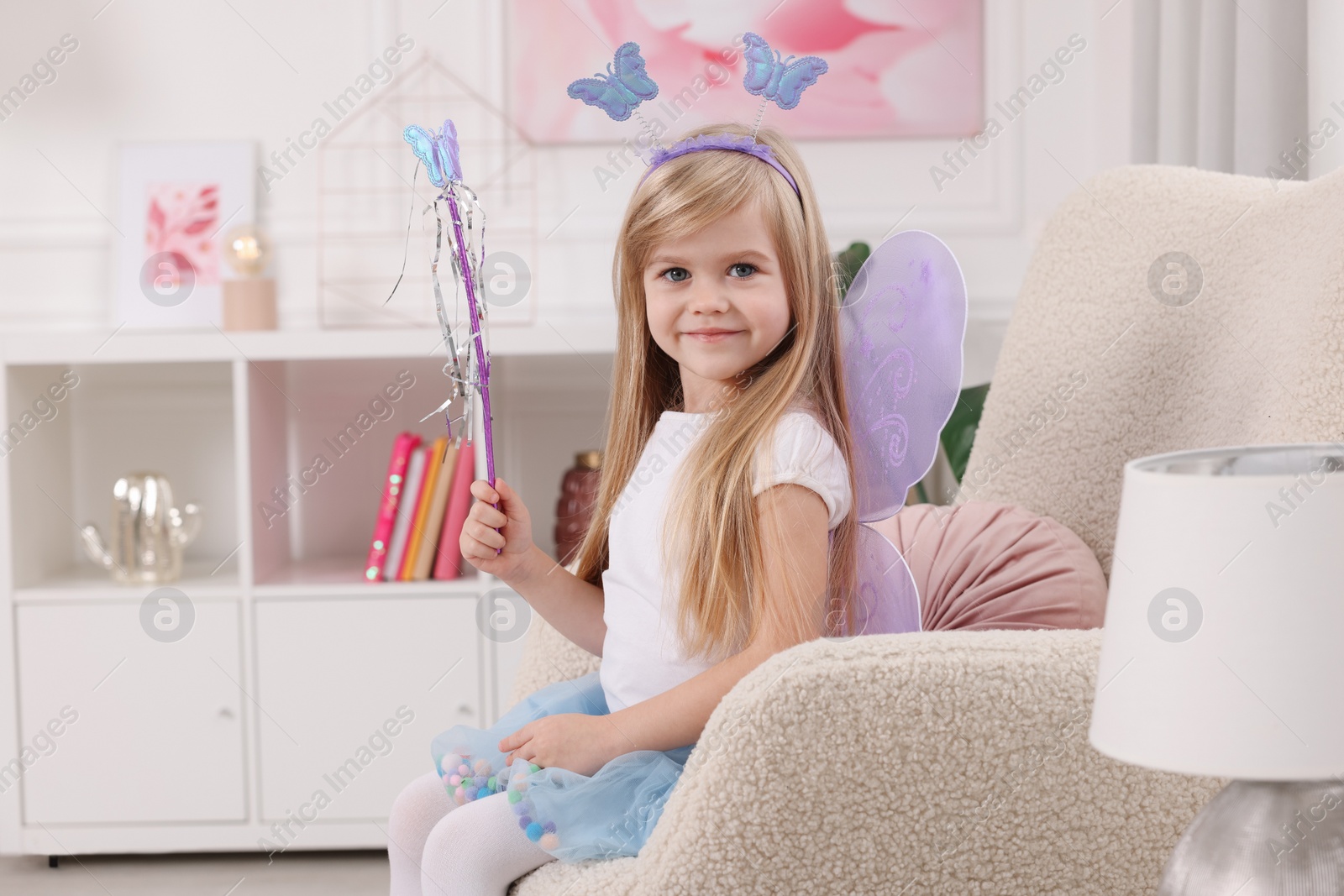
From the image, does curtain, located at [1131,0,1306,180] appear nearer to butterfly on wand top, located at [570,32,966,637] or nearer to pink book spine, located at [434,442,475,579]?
butterfly on wand top, located at [570,32,966,637]

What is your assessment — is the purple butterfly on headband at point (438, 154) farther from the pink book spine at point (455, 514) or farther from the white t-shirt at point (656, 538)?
the pink book spine at point (455, 514)

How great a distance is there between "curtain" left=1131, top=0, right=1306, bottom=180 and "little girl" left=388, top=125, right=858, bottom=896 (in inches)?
33.3

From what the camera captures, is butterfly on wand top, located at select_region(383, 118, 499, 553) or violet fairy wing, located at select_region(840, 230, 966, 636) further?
violet fairy wing, located at select_region(840, 230, 966, 636)

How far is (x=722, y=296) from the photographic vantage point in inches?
40.7

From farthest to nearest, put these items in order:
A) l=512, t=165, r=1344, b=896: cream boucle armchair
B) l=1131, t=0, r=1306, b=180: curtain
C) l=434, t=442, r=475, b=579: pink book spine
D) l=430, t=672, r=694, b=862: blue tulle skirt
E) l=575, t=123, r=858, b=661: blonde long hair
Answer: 1. l=434, t=442, r=475, b=579: pink book spine
2. l=1131, t=0, r=1306, b=180: curtain
3. l=575, t=123, r=858, b=661: blonde long hair
4. l=430, t=672, r=694, b=862: blue tulle skirt
5. l=512, t=165, r=1344, b=896: cream boucle armchair

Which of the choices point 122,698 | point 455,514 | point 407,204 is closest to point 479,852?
point 455,514

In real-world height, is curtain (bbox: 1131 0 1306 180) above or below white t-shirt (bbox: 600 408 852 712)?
above

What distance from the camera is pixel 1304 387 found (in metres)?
0.93

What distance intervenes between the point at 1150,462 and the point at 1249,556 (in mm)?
84

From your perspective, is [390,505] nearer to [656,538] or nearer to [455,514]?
[455,514]

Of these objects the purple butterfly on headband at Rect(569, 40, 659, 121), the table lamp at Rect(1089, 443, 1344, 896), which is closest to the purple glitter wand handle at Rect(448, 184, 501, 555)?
the purple butterfly on headband at Rect(569, 40, 659, 121)

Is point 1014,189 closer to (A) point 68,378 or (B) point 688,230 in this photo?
(B) point 688,230

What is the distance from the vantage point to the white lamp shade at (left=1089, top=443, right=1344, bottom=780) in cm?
58

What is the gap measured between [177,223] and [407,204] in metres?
0.41
